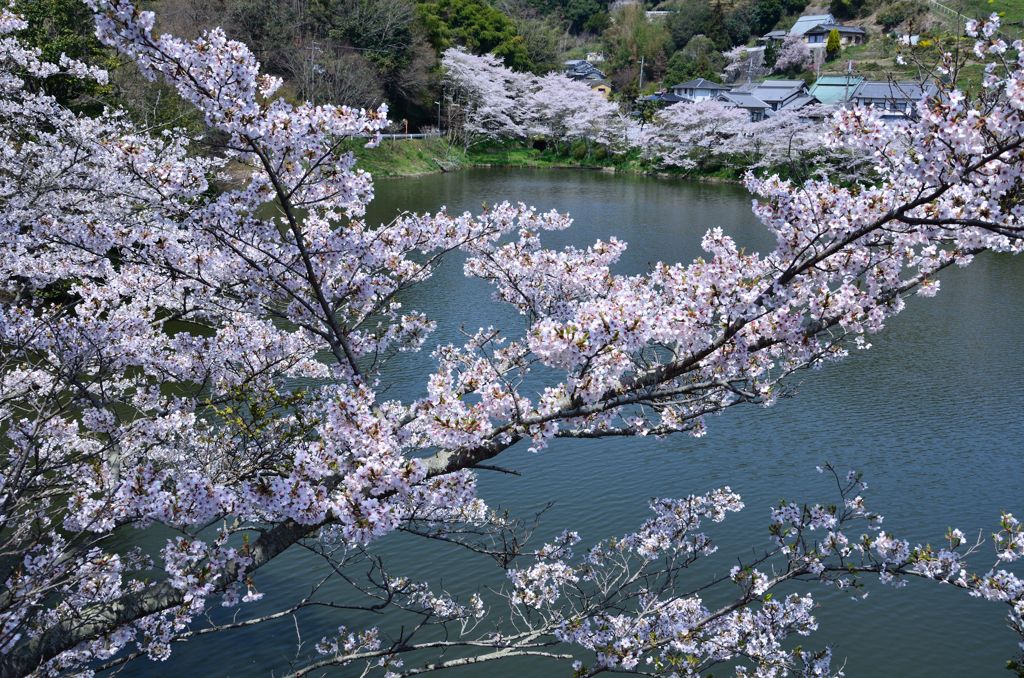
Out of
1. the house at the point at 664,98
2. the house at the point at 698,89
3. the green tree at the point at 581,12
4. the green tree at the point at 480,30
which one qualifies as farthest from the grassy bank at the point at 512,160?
the green tree at the point at 581,12

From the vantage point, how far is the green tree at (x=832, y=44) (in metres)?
65.6

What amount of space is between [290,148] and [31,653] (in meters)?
3.18

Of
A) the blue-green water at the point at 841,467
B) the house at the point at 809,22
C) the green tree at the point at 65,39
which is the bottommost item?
the blue-green water at the point at 841,467

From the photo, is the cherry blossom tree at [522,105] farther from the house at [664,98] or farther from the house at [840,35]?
the house at [840,35]

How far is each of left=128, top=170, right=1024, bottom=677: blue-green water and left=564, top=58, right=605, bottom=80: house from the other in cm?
5268

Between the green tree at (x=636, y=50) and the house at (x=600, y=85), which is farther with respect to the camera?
the green tree at (x=636, y=50)

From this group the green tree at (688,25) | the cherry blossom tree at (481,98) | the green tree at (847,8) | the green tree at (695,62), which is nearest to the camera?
the cherry blossom tree at (481,98)

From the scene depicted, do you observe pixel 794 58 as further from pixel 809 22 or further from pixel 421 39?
pixel 421 39

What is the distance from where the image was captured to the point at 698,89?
60594 mm

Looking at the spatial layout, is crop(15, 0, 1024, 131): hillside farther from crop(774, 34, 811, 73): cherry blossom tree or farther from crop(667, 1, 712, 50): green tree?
crop(774, 34, 811, 73): cherry blossom tree

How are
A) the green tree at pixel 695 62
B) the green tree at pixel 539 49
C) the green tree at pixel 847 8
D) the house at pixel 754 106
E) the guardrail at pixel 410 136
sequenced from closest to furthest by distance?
the guardrail at pixel 410 136 < the house at pixel 754 106 < the green tree at pixel 539 49 < the green tree at pixel 695 62 < the green tree at pixel 847 8

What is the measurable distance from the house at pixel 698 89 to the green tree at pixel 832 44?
1210cm

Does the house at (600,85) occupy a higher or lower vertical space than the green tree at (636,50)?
lower

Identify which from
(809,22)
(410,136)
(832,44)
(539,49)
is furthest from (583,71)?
(410,136)
